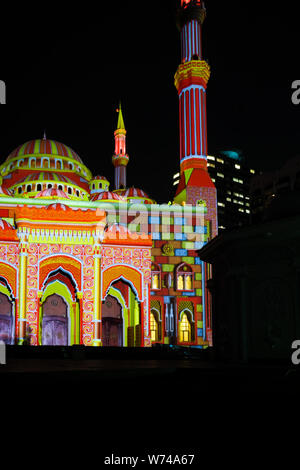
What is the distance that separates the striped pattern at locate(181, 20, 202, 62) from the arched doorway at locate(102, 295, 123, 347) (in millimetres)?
16907

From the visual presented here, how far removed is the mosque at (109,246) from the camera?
2645 centimetres

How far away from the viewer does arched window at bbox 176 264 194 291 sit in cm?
3406

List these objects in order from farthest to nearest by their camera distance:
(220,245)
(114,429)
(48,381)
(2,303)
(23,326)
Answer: (2,303)
(23,326)
(220,245)
(48,381)
(114,429)

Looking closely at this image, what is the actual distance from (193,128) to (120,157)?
12412 mm

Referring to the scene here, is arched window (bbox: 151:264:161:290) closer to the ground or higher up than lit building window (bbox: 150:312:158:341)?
higher up

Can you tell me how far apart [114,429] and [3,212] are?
1225 inches

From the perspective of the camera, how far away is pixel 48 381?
5.27 meters

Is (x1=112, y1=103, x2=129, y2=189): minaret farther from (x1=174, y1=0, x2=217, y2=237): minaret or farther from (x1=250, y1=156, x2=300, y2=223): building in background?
(x1=250, y1=156, x2=300, y2=223): building in background

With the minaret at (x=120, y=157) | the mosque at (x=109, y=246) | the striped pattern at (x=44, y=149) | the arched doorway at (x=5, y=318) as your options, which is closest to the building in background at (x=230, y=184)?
the minaret at (x=120, y=157)

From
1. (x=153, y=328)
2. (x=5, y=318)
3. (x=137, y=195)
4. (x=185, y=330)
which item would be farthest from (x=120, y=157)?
(x=5, y=318)

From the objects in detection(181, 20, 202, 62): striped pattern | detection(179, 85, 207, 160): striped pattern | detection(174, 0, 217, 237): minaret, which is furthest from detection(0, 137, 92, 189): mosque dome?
detection(181, 20, 202, 62): striped pattern

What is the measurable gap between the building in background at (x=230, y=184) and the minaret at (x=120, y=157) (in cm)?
5505
